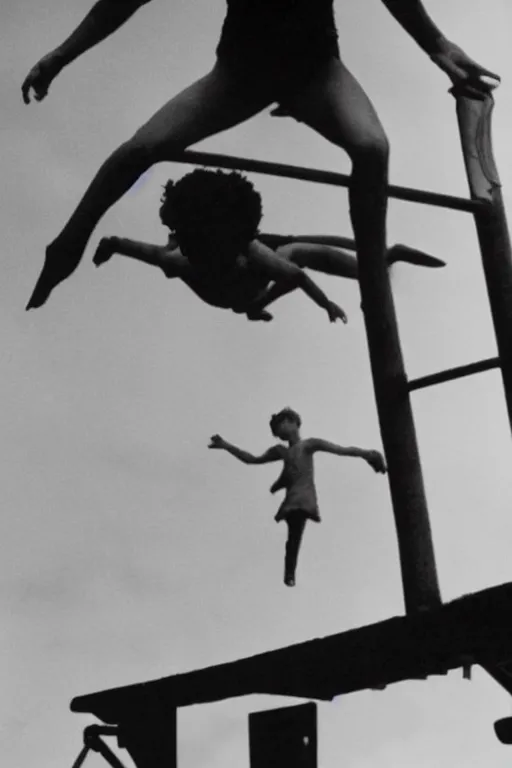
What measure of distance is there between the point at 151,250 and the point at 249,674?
1.52 meters

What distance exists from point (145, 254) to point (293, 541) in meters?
1.18

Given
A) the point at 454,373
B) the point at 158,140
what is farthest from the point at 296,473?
the point at 158,140

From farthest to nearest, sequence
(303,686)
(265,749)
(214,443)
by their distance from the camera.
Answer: (214,443) → (303,686) → (265,749)

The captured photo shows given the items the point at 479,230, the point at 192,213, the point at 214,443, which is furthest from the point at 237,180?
the point at 214,443


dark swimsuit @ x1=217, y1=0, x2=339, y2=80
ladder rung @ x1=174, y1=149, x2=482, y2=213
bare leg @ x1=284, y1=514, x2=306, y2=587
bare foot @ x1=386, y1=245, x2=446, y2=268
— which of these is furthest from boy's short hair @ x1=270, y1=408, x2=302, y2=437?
dark swimsuit @ x1=217, y1=0, x2=339, y2=80

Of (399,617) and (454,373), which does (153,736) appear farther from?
(454,373)

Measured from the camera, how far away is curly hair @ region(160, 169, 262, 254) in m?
3.99

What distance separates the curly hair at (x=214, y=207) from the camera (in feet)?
13.1

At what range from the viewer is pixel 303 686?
3404mm

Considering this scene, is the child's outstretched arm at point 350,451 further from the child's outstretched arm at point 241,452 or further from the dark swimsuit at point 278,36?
the dark swimsuit at point 278,36

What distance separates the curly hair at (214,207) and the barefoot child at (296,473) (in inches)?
34.9

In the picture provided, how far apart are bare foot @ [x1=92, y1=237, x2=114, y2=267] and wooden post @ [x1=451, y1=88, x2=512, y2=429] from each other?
127 centimetres

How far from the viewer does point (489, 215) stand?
3984mm

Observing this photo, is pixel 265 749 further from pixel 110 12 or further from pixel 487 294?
pixel 110 12
